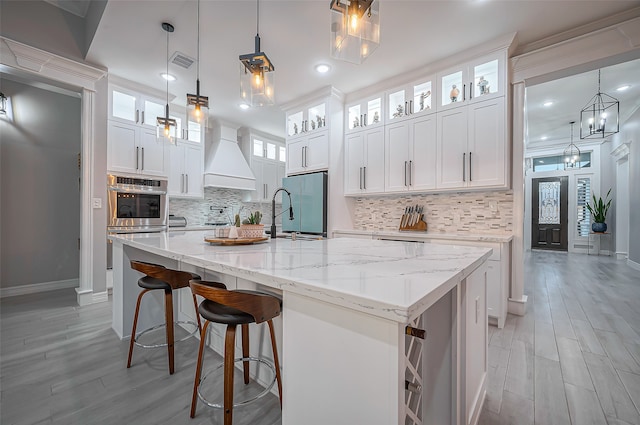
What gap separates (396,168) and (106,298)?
405 cm

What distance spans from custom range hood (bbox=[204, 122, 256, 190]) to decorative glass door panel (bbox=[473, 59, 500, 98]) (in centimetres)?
410

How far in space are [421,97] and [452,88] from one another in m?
0.37

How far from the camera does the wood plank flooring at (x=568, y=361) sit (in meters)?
1.48

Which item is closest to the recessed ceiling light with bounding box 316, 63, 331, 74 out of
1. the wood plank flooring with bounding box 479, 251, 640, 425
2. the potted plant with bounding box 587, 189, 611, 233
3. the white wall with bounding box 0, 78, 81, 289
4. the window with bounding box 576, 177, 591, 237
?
the wood plank flooring with bounding box 479, 251, 640, 425

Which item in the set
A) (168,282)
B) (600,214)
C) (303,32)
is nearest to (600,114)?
(600,214)

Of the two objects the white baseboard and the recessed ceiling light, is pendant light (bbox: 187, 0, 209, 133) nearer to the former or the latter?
the recessed ceiling light

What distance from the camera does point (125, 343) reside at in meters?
2.22

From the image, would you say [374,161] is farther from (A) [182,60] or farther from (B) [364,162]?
(A) [182,60]

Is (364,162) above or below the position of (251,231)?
above

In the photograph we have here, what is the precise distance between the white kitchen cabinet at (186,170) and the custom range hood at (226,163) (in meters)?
0.17

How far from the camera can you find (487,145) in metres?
Answer: 2.87

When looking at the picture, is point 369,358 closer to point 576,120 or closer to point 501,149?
point 501,149

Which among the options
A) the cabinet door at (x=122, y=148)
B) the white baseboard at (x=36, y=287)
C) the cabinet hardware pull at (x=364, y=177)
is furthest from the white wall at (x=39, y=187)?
the cabinet hardware pull at (x=364, y=177)

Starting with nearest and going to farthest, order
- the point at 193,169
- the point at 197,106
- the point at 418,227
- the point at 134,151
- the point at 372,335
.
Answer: the point at 372,335 → the point at 197,106 → the point at 418,227 → the point at 134,151 → the point at 193,169
